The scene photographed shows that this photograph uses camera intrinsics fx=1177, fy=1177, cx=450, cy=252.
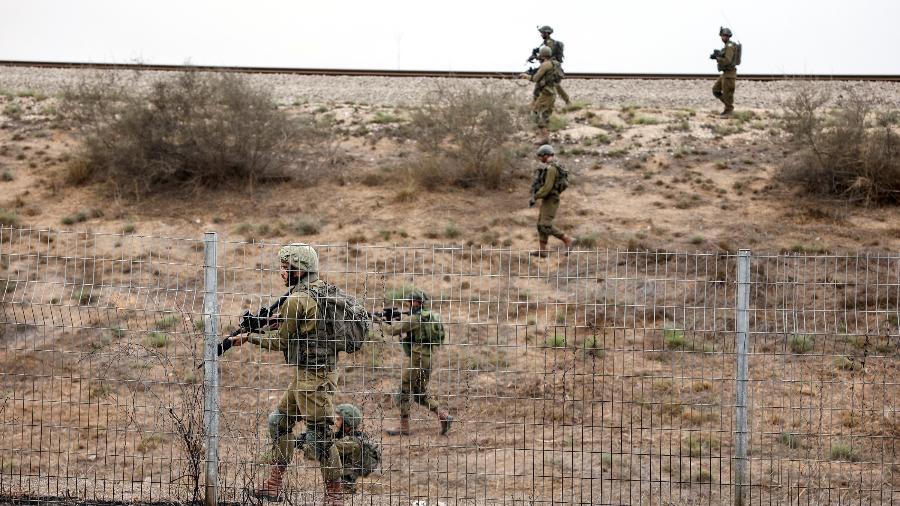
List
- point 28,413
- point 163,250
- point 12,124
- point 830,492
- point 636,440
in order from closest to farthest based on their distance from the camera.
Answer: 1. point 830,492
2. point 636,440
3. point 28,413
4. point 163,250
5. point 12,124

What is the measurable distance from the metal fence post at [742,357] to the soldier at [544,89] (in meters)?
14.5

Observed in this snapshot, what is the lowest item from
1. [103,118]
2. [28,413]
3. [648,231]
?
[28,413]

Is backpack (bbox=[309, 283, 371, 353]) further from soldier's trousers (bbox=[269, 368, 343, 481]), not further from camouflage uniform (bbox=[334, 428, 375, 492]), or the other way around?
camouflage uniform (bbox=[334, 428, 375, 492])

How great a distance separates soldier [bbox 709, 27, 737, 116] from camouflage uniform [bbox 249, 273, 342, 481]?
1723 cm

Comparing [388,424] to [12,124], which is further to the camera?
[12,124]

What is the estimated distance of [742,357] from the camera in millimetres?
7805

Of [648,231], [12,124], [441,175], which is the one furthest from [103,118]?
[648,231]

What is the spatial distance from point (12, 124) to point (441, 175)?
31.8ft

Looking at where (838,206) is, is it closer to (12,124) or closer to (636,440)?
(636,440)

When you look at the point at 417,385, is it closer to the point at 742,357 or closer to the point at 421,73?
the point at 742,357

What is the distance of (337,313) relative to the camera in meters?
7.83

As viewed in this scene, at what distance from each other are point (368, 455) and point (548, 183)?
346 inches

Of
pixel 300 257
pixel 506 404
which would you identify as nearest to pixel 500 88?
pixel 506 404

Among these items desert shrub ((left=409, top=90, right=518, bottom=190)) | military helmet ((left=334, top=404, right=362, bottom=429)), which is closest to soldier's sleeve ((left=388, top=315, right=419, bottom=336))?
military helmet ((left=334, top=404, right=362, bottom=429))
